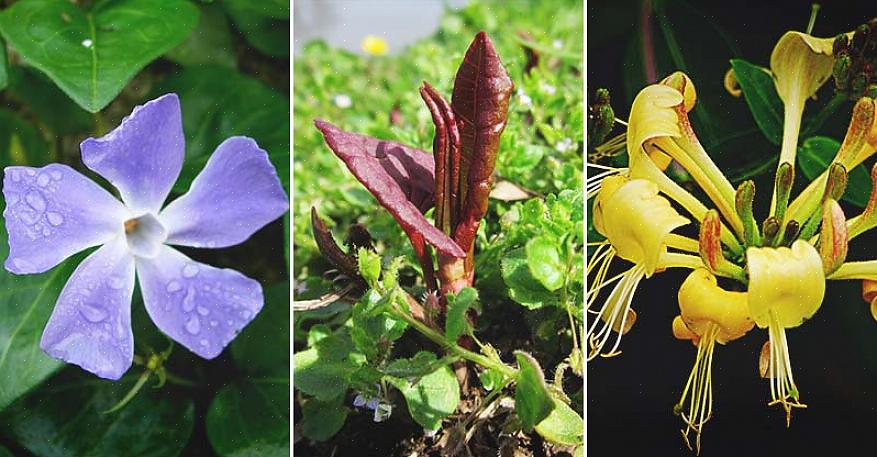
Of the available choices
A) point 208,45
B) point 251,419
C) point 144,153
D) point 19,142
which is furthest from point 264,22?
point 251,419

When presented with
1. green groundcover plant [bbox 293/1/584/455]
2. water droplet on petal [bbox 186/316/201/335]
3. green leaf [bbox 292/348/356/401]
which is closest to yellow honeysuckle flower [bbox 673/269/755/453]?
green groundcover plant [bbox 293/1/584/455]

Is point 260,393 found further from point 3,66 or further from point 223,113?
point 3,66

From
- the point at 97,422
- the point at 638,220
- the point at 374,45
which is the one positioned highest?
the point at 374,45

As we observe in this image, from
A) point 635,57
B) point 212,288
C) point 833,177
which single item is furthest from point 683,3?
point 212,288

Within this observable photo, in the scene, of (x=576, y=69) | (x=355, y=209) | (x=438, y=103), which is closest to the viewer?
(x=438, y=103)

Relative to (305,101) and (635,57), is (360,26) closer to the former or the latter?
(305,101)

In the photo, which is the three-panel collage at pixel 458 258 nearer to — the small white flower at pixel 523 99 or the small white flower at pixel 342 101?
the small white flower at pixel 523 99

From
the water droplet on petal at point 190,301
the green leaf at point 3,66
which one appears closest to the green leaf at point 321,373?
the water droplet on petal at point 190,301

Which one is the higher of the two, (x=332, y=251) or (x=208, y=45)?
(x=208, y=45)
